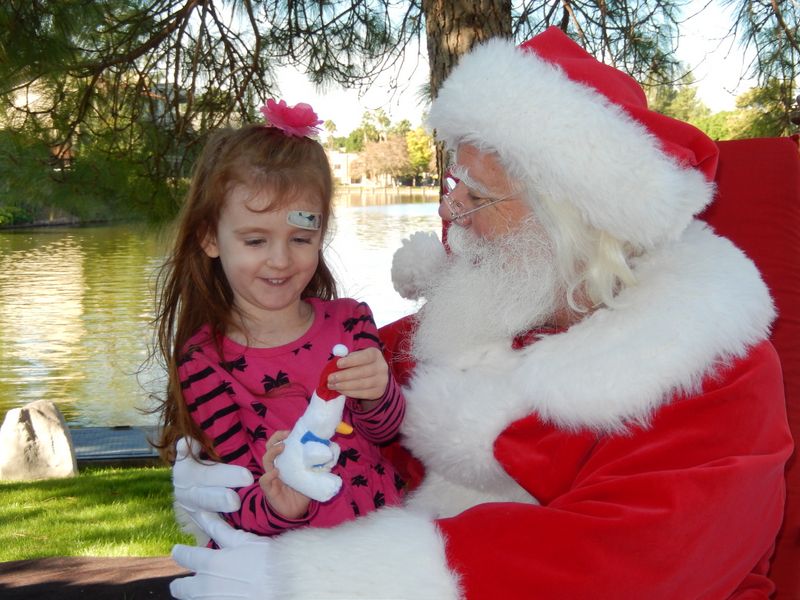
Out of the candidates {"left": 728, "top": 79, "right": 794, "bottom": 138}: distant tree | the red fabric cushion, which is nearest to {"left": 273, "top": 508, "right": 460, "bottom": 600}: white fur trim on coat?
the red fabric cushion

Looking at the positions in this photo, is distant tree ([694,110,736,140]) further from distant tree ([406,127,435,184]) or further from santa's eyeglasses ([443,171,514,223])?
distant tree ([406,127,435,184])

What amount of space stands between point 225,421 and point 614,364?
0.87 m

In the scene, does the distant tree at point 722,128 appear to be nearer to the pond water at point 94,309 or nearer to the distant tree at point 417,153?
the pond water at point 94,309

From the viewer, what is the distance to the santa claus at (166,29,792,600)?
1.41m

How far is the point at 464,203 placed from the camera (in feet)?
6.33

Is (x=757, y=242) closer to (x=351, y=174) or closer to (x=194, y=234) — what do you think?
(x=194, y=234)

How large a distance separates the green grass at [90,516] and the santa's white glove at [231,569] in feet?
8.36

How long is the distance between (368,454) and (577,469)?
58 cm

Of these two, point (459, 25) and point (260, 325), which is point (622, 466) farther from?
point (459, 25)

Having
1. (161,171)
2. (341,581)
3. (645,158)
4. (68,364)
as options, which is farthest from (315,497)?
(68,364)

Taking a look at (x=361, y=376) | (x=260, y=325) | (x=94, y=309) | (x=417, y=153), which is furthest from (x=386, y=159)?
(x=361, y=376)

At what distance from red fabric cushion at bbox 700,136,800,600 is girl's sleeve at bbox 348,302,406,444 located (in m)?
0.96

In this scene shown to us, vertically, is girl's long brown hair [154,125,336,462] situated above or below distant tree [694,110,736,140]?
below

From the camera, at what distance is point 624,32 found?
495cm
